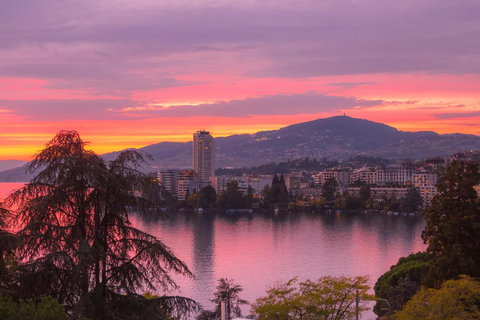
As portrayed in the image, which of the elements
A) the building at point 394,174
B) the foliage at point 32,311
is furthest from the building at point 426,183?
the foliage at point 32,311

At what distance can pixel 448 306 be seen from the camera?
733 centimetres

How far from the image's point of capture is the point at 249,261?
90.5 ft

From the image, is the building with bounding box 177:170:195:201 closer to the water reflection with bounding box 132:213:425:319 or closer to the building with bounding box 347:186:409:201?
the building with bounding box 347:186:409:201

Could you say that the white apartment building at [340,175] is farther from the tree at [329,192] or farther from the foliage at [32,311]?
the foliage at [32,311]

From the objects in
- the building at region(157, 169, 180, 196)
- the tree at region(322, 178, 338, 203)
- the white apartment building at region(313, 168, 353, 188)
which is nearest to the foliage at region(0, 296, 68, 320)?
the tree at region(322, 178, 338, 203)

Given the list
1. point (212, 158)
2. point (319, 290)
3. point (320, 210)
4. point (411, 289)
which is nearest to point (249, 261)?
point (411, 289)

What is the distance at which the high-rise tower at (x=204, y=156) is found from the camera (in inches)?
3844

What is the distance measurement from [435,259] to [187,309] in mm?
7425

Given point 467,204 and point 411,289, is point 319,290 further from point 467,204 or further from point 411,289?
point 411,289

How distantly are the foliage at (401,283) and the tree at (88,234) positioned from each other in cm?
915

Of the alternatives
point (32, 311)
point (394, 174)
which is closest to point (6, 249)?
point (32, 311)

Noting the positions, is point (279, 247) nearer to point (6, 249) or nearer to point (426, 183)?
point (6, 249)

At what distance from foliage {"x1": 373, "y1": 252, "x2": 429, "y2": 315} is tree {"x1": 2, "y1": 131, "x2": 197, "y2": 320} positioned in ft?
30.0

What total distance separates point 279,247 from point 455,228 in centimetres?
2120
